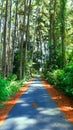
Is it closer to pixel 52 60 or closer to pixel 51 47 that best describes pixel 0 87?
pixel 52 60

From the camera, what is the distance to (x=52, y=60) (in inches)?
1919

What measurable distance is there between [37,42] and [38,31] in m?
15.5

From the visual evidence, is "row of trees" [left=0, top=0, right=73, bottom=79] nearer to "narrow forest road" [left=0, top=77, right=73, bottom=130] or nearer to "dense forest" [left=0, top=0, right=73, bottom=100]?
"dense forest" [left=0, top=0, right=73, bottom=100]

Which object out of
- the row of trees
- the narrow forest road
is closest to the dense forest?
the row of trees

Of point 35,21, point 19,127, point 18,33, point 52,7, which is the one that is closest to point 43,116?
point 19,127

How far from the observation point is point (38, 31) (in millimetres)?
83125

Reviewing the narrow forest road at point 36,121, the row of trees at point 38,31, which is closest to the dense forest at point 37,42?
the row of trees at point 38,31

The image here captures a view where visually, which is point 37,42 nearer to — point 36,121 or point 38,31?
point 38,31

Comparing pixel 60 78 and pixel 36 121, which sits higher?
pixel 60 78

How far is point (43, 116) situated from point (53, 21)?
43669mm

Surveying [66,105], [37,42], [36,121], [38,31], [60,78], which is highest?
[38,31]

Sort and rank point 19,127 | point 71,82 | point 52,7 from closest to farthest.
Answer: point 19,127
point 71,82
point 52,7

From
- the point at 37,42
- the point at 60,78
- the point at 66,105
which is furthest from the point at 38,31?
the point at 66,105

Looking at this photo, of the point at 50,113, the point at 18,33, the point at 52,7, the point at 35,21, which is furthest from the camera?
the point at 18,33
